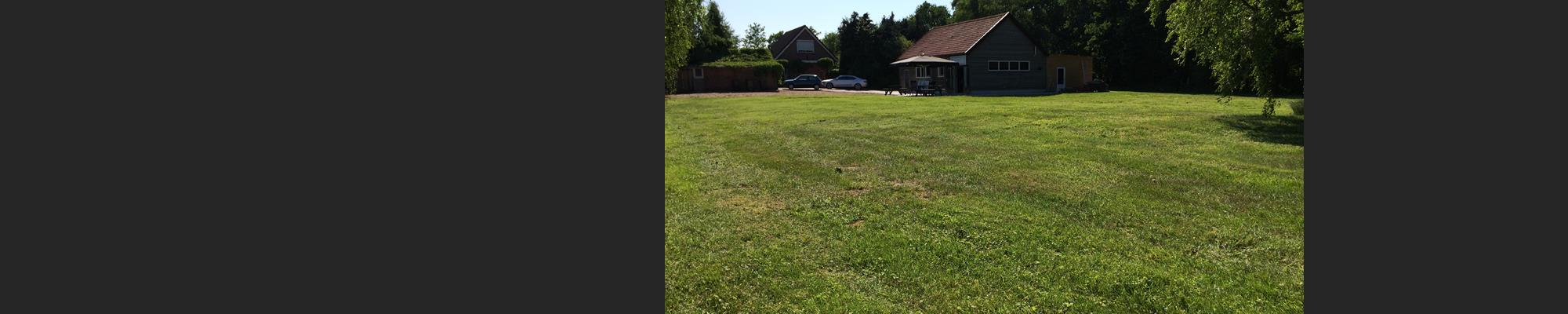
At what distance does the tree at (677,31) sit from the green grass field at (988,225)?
1491 millimetres

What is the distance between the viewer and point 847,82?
54.1 metres

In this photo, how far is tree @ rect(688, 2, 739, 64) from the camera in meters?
50.8

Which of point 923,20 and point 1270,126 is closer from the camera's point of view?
point 1270,126

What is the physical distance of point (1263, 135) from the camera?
50.7ft

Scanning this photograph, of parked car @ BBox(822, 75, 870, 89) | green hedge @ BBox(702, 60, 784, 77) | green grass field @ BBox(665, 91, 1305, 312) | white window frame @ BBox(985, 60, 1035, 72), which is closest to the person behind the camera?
green grass field @ BBox(665, 91, 1305, 312)

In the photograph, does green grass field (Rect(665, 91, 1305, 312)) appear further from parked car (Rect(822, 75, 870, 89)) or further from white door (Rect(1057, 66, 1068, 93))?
parked car (Rect(822, 75, 870, 89))

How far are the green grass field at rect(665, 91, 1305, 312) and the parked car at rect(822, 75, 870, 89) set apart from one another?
129ft

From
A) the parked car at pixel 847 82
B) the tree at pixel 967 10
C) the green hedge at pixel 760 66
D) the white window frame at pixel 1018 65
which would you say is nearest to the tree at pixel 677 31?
the white window frame at pixel 1018 65

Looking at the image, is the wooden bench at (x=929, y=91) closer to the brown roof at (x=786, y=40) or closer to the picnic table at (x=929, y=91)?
the picnic table at (x=929, y=91)

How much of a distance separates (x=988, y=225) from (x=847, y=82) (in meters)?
47.7

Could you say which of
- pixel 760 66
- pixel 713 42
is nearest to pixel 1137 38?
pixel 760 66

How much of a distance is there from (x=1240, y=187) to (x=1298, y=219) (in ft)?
6.08

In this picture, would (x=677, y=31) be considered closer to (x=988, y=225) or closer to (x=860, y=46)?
(x=988, y=225)

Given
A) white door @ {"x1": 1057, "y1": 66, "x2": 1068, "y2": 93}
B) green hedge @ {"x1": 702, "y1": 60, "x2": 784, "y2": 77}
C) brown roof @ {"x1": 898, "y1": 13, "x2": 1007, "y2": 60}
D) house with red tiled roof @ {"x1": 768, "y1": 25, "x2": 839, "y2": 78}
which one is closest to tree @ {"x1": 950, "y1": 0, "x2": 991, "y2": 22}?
house with red tiled roof @ {"x1": 768, "y1": 25, "x2": 839, "y2": 78}
